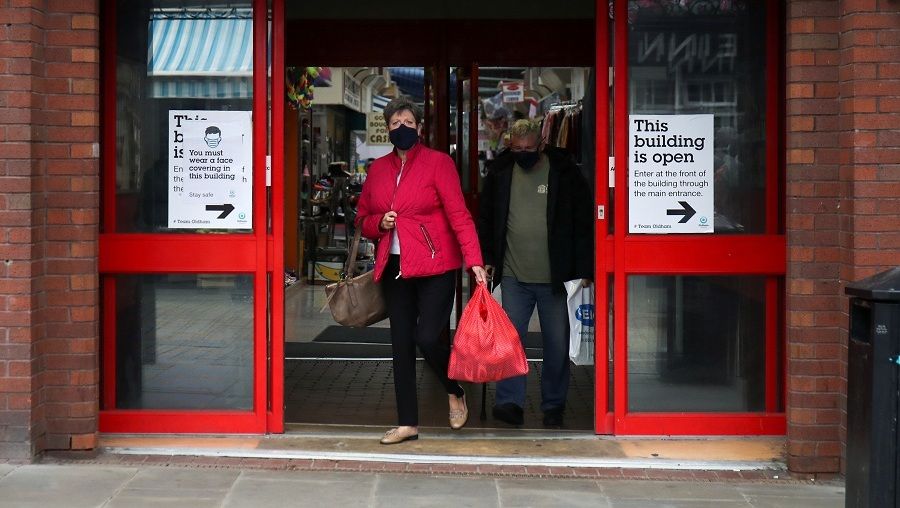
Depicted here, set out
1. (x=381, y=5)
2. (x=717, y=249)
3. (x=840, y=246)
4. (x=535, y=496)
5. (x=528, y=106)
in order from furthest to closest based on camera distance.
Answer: (x=528, y=106) → (x=381, y=5) → (x=717, y=249) → (x=840, y=246) → (x=535, y=496)

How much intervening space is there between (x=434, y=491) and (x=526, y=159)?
7.42 ft

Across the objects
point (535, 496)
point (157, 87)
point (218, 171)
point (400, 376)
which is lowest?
point (535, 496)

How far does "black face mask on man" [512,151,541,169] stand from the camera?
728cm

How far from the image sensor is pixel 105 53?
6.70 metres

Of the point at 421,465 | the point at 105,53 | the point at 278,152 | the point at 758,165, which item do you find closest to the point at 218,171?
the point at 278,152

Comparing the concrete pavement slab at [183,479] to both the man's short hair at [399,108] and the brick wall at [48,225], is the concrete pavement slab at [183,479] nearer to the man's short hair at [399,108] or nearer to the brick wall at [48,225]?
the brick wall at [48,225]

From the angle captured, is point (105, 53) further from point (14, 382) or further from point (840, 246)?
point (840, 246)

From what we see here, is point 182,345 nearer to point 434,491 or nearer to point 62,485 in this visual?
point 62,485

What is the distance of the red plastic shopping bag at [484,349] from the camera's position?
249 inches

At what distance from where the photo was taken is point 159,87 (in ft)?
22.0

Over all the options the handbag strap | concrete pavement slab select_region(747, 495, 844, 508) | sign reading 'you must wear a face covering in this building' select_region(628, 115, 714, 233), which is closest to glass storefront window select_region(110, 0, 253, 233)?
the handbag strap

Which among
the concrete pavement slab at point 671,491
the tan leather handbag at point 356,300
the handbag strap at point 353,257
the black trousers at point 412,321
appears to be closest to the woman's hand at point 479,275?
the black trousers at point 412,321

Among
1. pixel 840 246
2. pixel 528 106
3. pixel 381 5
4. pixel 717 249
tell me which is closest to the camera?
pixel 840 246

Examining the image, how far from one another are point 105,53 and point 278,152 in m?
1.08
